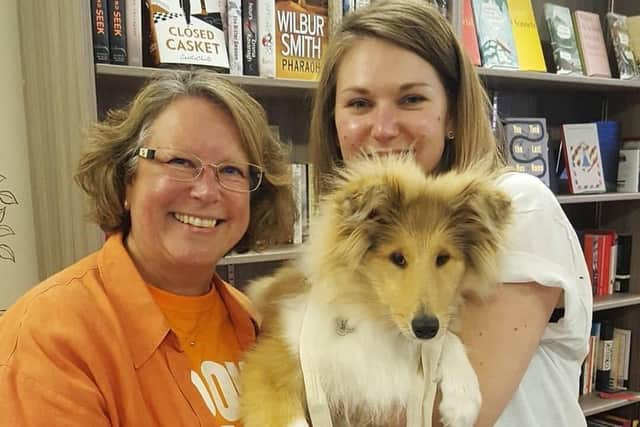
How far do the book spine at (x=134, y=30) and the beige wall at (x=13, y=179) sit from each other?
0.52 metres

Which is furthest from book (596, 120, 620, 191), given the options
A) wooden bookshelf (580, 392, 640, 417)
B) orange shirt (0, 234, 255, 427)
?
orange shirt (0, 234, 255, 427)

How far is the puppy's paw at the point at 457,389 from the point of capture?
4.18ft

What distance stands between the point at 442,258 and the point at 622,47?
2789 mm

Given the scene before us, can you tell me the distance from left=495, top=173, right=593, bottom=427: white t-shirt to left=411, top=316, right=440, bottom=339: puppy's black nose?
190 mm

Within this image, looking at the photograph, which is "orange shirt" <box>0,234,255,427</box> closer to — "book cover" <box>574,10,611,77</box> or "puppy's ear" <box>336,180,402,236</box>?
"puppy's ear" <box>336,180,402,236</box>

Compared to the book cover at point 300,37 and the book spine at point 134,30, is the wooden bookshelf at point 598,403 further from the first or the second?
the book spine at point 134,30

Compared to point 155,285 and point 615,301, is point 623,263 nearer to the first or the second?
point 615,301

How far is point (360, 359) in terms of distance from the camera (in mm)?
1365

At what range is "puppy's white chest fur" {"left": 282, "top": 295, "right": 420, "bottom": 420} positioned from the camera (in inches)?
53.2

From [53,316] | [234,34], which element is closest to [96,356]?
[53,316]

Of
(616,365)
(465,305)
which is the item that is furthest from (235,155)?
(616,365)

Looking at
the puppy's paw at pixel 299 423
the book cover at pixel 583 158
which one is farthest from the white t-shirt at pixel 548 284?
the book cover at pixel 583 158

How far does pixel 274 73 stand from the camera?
2.39 m

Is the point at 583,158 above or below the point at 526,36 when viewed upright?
below
